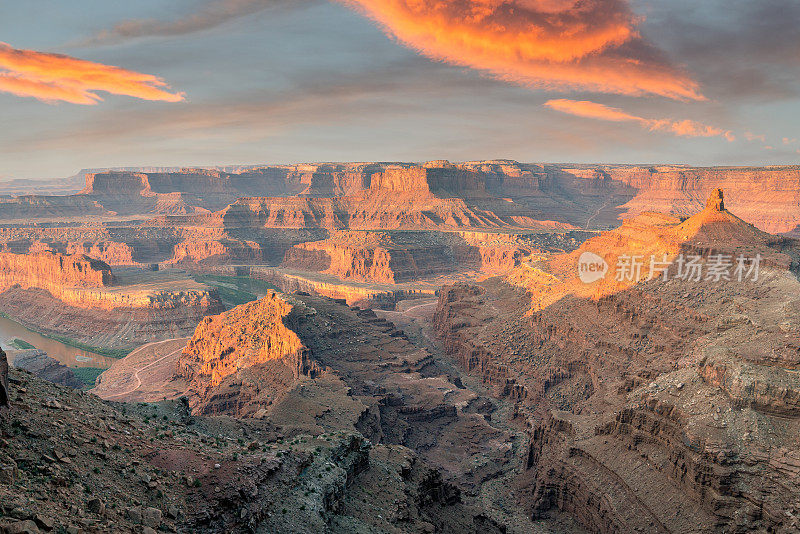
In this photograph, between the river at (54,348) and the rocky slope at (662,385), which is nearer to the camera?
the rocky slope at (662,385)

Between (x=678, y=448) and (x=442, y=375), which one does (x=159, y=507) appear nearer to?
(x=678, y=448)

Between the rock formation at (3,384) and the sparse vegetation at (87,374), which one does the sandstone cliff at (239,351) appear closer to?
the sparse vegetation at (87,374)

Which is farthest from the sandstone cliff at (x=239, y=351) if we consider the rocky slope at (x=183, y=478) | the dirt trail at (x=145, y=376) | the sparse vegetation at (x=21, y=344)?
the sparse vegetation at (x=21, y=344)

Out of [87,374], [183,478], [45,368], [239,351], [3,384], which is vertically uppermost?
[3,384]

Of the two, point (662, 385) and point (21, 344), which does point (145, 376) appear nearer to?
point (21, 344)

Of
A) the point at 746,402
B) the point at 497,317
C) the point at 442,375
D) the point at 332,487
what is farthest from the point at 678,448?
the point at 497,317

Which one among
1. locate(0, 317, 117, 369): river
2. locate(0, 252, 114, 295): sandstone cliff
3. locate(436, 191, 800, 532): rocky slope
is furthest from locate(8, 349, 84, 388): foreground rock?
locate(436, 191, 800, 532): rocky slope

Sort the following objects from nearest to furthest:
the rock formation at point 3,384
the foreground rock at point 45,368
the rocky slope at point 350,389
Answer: the rock formation at point 3,384, the rocky slope at point 350,389, the foreground rock at point 45,368

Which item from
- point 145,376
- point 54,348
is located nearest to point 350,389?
point 145,376
